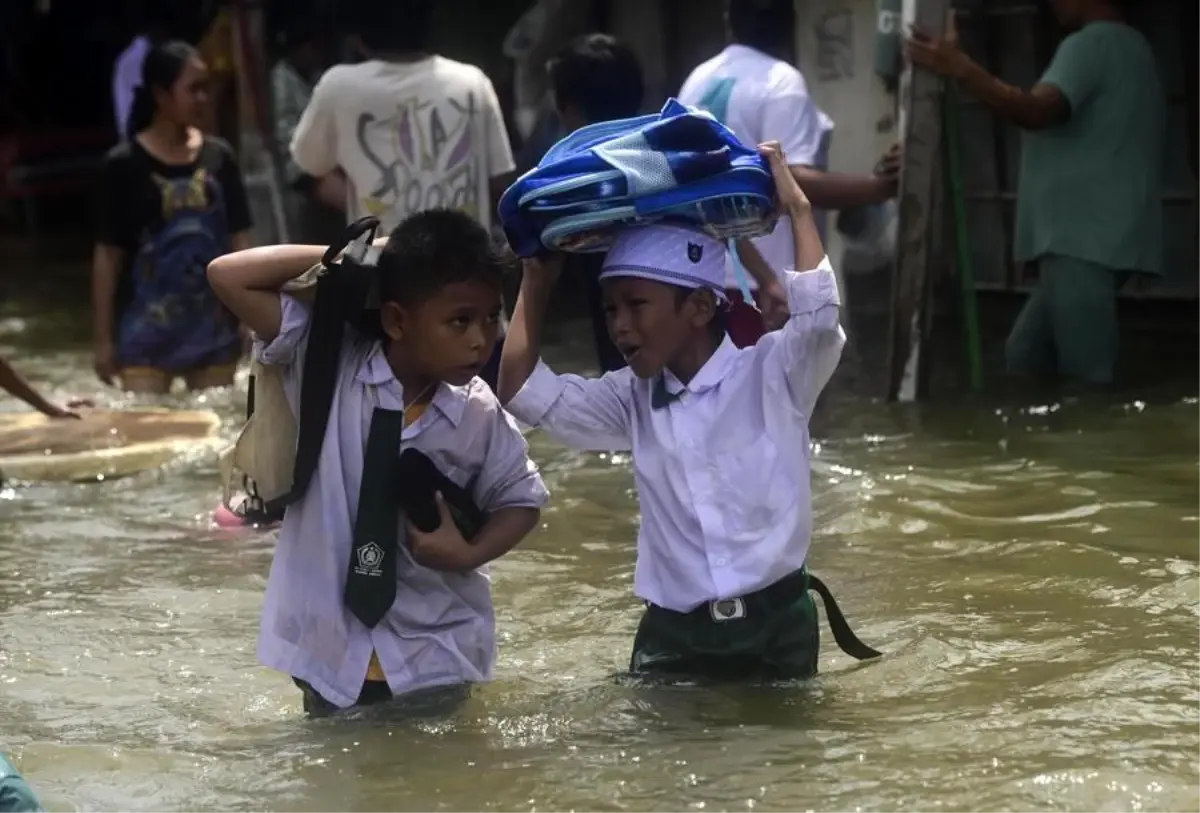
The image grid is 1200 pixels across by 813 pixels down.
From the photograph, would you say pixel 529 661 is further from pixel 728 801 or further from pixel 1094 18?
pixel 1094 18

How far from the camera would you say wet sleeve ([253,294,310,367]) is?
3.77m

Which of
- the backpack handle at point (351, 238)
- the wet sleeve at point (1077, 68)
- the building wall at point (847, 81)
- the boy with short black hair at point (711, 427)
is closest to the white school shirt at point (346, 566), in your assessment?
the backpack handle at point (351, 238)

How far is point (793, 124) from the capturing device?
6.21 meters

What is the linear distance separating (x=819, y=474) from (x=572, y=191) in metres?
3.24

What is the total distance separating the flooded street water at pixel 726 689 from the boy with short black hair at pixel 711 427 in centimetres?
17

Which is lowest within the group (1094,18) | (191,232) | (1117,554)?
(1117,554)

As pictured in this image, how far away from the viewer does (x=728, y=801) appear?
359 cm

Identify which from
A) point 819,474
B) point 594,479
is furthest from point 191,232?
point 819,474

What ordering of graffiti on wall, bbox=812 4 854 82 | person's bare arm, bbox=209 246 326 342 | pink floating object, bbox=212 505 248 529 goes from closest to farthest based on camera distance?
person's bare arm, bbox=209 246 326 342, pink floating object, bbox=212 505 248 529, graffiti on wall, bbox=812 4 854 82

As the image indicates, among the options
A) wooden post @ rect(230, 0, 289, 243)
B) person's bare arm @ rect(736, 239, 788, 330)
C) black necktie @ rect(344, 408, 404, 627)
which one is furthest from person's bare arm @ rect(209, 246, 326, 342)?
wooden post @ rect(230, 0, 289, 243)

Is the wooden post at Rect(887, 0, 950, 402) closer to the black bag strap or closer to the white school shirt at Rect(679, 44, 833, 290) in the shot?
the white school shirt at Rect(679, 44, 833, 290)

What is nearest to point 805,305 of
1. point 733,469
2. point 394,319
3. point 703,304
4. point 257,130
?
point 703,304

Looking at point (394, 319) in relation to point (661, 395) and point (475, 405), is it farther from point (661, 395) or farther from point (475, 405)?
point (661, 395)

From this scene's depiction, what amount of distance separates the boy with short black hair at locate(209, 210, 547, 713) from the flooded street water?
0.18 metres
